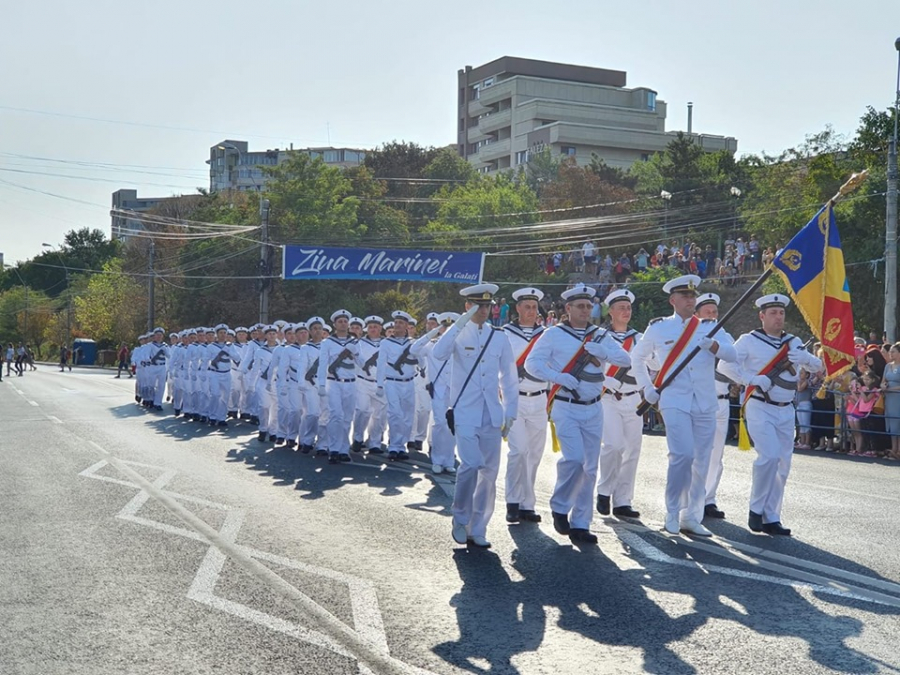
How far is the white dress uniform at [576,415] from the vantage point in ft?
29.9

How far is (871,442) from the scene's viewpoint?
1745 centimetres

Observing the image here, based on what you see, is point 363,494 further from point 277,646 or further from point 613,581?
point 277,646

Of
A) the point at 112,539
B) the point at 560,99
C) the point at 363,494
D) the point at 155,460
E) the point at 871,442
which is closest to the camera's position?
the point at 112,539

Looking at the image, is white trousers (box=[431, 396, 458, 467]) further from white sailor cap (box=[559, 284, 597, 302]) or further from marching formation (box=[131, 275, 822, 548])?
white sailor cap (box=[559, 284, 597, 302])

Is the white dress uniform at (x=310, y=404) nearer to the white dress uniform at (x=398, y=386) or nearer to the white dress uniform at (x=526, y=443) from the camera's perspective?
the white dress uniform at (x=398, y=386)

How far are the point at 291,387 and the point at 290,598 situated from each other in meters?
10.9

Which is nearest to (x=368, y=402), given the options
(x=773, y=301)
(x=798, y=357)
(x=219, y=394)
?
(x=219, y=394)

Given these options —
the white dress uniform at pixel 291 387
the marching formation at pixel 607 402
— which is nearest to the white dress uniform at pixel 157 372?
the white dress uniform at pixel 291 387

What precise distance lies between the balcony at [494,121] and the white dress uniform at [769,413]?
91.0 meters

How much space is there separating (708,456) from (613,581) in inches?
96.0

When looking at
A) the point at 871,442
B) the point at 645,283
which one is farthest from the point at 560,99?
the point at 871,442

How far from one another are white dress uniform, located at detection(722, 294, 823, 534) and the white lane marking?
3955mm

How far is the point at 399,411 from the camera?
16.3 meters

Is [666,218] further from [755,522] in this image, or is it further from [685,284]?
[755,522]
